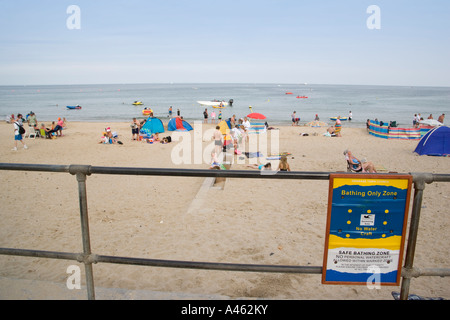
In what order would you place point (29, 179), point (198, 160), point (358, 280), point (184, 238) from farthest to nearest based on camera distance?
point (198, 160)
point (29, 179)
point (184, 238)
point (358, 280)

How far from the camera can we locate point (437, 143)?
50.0ft

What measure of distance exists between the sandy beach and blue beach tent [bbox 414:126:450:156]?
3.20 m

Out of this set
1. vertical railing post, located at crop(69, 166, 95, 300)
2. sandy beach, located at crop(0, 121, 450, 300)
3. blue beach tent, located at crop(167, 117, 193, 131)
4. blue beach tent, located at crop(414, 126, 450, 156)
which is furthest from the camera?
blue beach tent, located at crop(167, 117, 193, 131)

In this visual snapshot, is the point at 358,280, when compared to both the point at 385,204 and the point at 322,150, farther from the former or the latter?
the point at 322,150

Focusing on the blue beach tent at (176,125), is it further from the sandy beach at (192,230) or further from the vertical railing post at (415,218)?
the vertical railing post at (415,218)

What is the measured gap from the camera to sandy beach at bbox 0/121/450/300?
4293 millimetres

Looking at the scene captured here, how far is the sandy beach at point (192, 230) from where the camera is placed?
4293mm

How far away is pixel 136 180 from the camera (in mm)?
10422

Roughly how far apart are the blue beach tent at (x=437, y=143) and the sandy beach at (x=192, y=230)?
10.5 feet

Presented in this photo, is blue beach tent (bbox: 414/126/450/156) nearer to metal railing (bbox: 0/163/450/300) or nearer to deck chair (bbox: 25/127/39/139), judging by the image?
metal railing (bbox: 0/163/450/300)

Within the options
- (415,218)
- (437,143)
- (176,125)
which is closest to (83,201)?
(415,218)

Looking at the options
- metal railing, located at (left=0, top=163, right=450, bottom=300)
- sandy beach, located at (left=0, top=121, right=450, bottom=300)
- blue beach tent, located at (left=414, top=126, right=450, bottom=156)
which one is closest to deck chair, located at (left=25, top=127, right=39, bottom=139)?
sandy beach, located at (left=0, top=121, right=450, bottom=300)

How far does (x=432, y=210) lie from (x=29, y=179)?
40.0 ft
